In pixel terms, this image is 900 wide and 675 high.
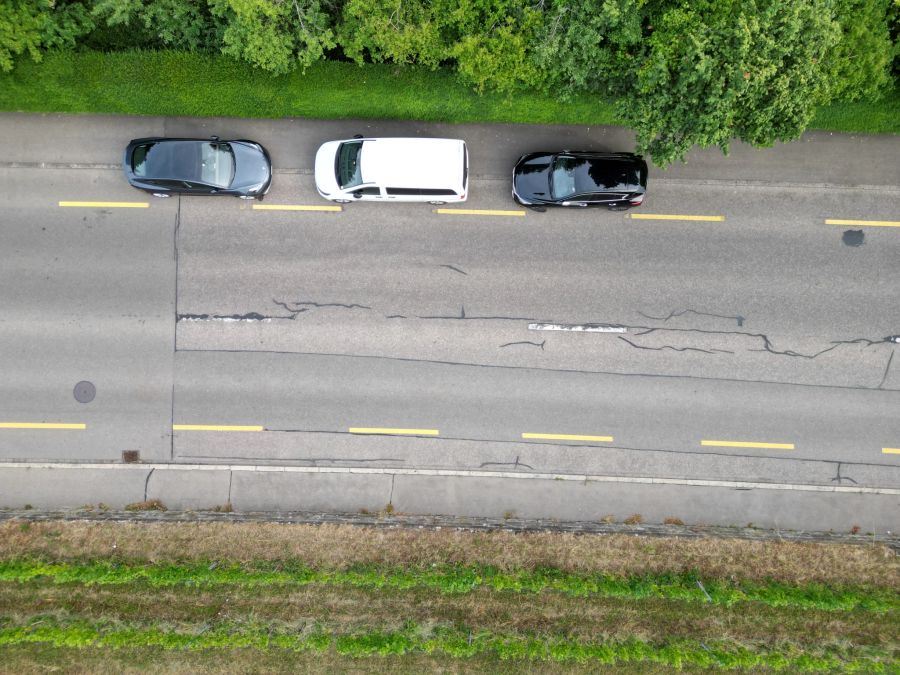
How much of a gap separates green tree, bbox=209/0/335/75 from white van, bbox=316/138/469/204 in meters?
2.19

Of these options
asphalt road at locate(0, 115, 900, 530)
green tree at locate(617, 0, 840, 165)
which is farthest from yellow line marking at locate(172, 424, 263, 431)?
green tree at locate(617, 0, 840, 165)

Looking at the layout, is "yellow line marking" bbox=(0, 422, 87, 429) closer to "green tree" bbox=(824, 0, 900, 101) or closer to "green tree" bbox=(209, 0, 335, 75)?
"green tree" bbox=(209, 0, 335, 75)

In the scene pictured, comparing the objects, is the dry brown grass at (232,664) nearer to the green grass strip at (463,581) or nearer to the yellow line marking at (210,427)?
the green grass strip at (463,581)

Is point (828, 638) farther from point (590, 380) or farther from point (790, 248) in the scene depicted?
point (790, 248)

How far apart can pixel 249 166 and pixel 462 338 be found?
274 inches

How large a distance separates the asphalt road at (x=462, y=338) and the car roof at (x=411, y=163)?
1.15 m

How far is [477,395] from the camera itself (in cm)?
1398

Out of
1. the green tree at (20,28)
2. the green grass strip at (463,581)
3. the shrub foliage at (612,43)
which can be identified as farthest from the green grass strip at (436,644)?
the green tree at (20,28)

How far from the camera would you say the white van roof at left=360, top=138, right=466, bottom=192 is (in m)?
12.8

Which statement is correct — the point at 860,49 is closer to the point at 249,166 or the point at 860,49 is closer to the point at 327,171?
the point at 327,171

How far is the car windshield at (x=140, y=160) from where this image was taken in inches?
521

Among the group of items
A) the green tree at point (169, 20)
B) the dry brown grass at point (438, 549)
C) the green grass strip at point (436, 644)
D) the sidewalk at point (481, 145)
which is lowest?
the green grass strip at point (436, 644)

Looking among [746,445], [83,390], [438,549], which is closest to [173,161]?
[83,390]

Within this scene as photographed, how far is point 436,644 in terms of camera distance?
41.4ft
